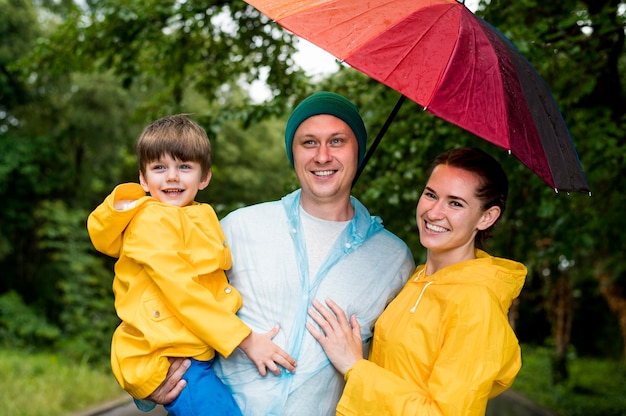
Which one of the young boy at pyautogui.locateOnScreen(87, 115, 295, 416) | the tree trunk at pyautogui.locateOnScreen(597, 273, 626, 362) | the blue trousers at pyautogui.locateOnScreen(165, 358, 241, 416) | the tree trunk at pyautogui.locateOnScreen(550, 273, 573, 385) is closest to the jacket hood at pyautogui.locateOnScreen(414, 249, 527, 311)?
the young boy at pyautogui.locateOnScreen(87, 115, 295, 416)

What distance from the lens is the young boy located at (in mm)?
2223

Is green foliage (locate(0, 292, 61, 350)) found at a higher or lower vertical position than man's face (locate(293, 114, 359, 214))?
lower

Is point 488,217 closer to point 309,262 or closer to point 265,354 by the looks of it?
point 309,262

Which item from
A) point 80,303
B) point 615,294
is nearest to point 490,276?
point 615,294

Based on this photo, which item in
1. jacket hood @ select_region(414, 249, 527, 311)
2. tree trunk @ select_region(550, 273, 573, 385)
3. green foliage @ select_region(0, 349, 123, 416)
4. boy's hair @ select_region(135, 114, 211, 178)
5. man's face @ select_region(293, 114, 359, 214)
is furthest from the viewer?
tree trunk @ select_region(550, 273, 573, 385)

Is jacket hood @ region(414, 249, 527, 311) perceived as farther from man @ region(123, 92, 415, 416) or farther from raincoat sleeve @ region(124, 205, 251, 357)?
raincoat sleeve @ region(124, 205, 251, 357)

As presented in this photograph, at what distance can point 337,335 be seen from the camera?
2.35 meters

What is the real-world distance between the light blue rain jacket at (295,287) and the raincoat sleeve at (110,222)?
44 centimetres

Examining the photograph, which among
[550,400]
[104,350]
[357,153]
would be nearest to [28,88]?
[104,350]

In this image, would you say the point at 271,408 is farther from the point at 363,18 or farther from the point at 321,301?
the point at 363,18

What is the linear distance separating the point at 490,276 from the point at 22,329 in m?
12.6

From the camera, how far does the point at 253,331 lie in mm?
2408

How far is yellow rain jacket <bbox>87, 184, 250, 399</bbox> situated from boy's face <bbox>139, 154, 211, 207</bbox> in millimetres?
71

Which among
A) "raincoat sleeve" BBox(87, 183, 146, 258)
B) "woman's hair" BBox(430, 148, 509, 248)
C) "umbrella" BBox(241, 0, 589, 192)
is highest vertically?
"umbrella" BBox(241, 0, 589, 192)
